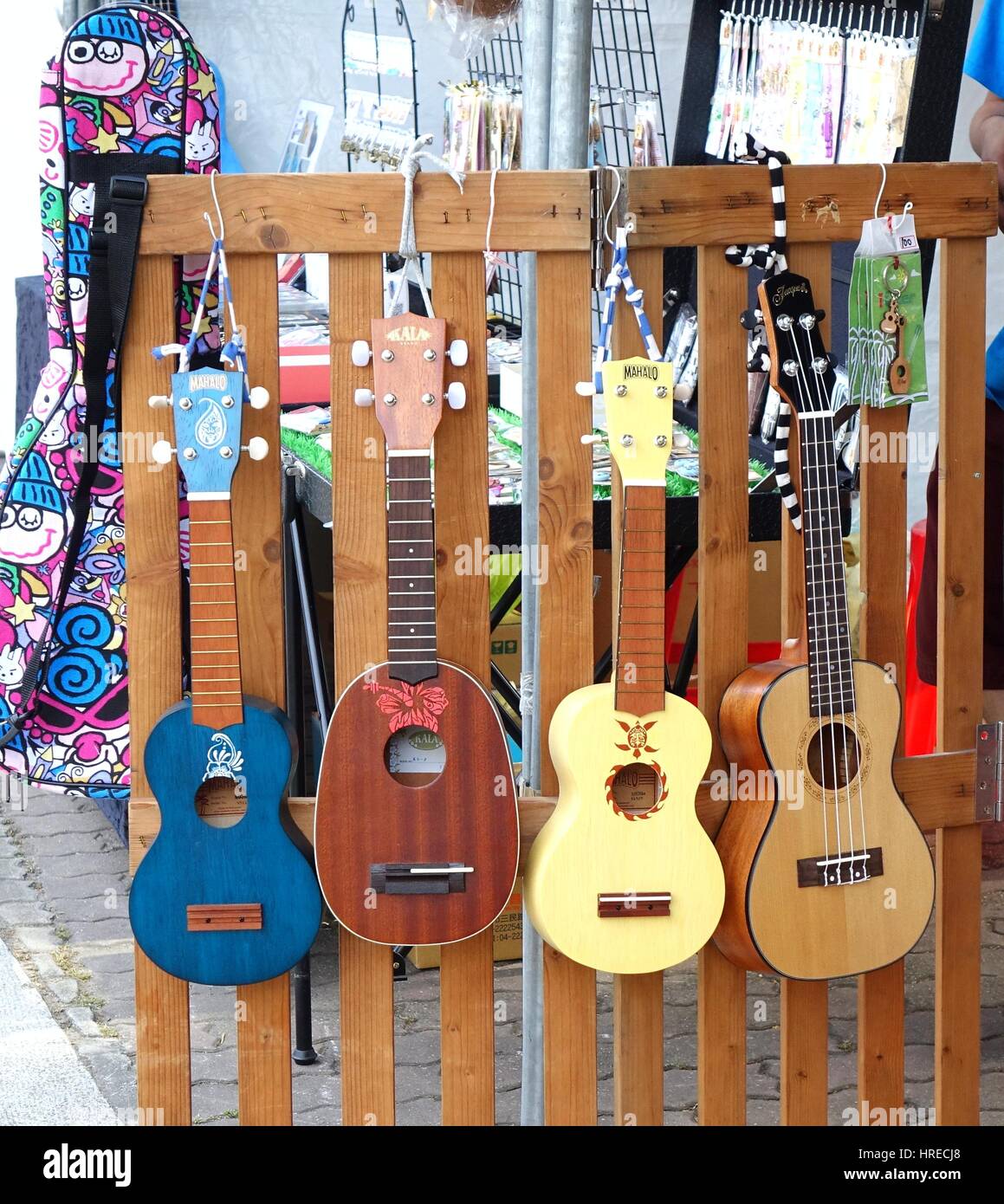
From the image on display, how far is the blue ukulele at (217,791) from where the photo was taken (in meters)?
1.98

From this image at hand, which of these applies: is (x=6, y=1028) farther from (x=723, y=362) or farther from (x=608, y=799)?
(x=723, y=362)

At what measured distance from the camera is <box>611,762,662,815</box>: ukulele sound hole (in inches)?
80.2

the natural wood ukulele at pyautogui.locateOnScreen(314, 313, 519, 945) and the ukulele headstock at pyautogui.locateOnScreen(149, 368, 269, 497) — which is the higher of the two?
the ukulele headstock at pyautogui.locateOnScreen(149, 368, 269, 497)

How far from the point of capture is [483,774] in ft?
6.66

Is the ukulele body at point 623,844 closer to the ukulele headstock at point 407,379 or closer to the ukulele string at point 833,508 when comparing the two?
the ukulele string at point 833,508

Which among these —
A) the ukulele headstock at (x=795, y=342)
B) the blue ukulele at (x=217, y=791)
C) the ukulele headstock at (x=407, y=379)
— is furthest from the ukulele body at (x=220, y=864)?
the ukulele headstock at (x=795, y=342)

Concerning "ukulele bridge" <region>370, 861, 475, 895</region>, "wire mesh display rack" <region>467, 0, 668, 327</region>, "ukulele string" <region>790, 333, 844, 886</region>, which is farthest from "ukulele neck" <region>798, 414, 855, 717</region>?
"wire mesh display rack" <region>467, 0, 668, 327</region>

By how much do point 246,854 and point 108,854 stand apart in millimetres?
2435

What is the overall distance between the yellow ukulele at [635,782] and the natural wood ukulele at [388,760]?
10cm

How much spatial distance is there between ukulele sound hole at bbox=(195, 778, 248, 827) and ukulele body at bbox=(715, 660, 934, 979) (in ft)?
2.41

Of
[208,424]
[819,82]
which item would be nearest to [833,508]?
[208,424]

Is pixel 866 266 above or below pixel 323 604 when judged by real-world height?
above

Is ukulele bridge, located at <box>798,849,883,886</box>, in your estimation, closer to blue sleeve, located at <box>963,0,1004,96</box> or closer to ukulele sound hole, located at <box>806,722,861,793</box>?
ukulele sound hole, located at <box>806,722,861,793</box>

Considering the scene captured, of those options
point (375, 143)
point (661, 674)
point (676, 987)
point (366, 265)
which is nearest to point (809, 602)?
point (661, 674)
